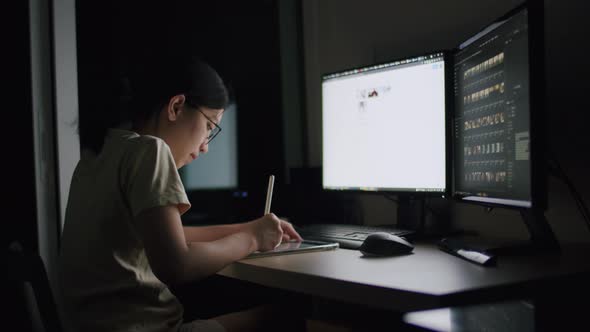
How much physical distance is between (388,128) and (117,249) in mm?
798

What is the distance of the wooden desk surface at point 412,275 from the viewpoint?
66 centimetres

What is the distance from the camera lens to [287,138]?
A: 202 centimetres

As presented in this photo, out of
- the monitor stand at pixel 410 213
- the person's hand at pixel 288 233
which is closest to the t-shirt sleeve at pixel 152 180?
the person's hand at pixel 288 233

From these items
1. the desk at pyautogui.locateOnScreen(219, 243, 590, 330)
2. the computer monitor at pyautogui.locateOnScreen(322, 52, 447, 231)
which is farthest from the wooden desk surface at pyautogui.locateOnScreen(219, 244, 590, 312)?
the computer monitor at pyautogui.locateOnScreen(322, 52, 447, 231)

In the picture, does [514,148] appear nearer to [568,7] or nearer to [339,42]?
[568,7]

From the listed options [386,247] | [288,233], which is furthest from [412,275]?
[288,233]

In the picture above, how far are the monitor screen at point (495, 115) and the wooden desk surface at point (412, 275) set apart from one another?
13 centimetres

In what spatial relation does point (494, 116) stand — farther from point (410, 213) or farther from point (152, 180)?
point (152, 180)

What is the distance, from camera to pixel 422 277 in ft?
2.43

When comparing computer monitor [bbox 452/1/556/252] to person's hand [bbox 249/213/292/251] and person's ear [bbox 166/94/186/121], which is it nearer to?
person's hand [bbox 249/213/292/251]

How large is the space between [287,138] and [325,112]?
0.47 metres

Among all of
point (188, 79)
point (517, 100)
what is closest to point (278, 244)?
point (188, 79)

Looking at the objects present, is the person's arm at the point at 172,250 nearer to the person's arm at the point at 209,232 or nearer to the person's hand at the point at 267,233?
the person's hand at the point at 267,233

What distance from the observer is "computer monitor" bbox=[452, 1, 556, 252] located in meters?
0.81
